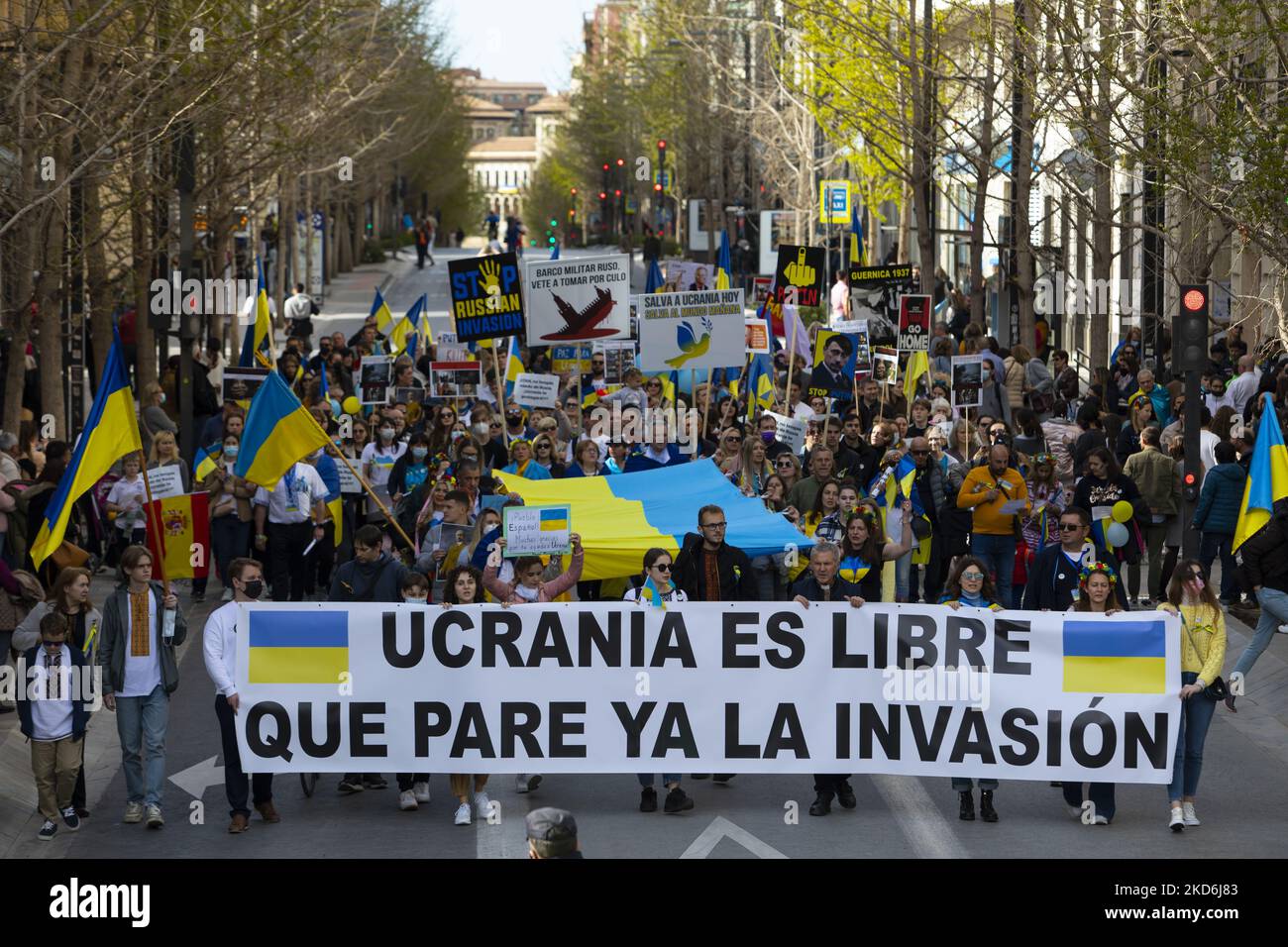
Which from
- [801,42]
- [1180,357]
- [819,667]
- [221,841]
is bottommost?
[221,841]

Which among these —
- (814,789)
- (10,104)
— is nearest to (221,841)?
(814,789)

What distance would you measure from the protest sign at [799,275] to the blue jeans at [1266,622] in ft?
44.7

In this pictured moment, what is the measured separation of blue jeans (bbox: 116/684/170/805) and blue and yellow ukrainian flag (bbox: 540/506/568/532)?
259 cm

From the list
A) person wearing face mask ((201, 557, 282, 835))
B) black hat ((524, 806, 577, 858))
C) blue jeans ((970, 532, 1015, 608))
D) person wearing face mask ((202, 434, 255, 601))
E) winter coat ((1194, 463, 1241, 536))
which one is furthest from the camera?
person wearing face mask ((202, 434, 255, 601))

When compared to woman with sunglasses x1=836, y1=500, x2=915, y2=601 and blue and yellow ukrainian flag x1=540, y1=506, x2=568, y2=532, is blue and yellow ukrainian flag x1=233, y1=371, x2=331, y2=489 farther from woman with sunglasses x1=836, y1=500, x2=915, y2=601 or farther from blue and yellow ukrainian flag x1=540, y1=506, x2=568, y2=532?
woman with sunglasses x1=836, y1=500, x2=915, y2=601

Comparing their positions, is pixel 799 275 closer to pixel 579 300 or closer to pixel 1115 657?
pixel 579 300

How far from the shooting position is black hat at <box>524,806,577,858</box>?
5984 mm

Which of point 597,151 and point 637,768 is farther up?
point 597,151

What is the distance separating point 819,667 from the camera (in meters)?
11.2

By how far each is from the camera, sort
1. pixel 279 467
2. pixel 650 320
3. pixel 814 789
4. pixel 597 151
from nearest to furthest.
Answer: pixel 814 789, pixel 279 467, pixel 650 320, pixel 597 151

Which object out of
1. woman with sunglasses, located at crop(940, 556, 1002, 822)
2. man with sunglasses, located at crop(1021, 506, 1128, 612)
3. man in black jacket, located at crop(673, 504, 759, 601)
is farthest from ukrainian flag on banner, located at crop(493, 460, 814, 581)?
woman with sunglasses, located at crop(940, 556, 1002, 822)

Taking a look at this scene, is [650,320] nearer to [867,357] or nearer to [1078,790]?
[867,357]

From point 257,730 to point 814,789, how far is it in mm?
3134

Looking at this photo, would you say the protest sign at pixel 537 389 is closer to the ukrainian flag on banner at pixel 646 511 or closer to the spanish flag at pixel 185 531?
the ukrainian flag on banner at pixel 646 511
